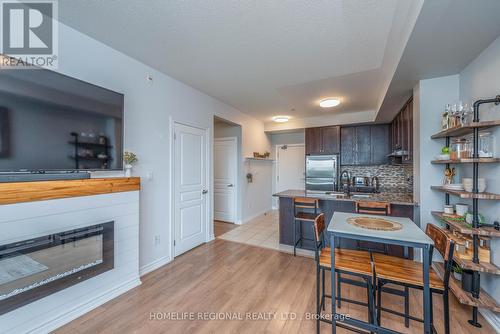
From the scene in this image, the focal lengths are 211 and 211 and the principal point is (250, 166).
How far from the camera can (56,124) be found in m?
1.77

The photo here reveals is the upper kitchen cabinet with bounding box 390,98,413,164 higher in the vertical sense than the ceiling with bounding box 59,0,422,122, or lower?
lower

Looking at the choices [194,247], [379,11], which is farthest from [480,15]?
[194,247]

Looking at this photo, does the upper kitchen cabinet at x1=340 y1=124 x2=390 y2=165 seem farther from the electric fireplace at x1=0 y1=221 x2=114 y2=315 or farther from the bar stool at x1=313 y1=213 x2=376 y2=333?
the electric fireplace at x1=0 y1=221 x2=114 y2=315

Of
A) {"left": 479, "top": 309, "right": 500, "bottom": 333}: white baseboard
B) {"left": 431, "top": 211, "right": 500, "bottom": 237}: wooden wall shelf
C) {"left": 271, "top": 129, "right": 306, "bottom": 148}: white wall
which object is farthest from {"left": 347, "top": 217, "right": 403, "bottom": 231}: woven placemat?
{"left": 271, "top": 129, "right": 306, "bottom": 148}: white wall

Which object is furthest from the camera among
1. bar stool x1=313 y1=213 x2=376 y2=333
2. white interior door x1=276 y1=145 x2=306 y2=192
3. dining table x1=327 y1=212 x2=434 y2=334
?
white interior door x1=276 y1=145 x2=306 y2=192

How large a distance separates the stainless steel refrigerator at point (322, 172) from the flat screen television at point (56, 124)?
422 cm

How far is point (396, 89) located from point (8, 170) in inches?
162

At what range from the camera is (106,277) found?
2154mm

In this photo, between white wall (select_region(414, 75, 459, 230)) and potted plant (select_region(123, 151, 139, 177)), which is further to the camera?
white wall (select_region(414, 75, 459, 230))

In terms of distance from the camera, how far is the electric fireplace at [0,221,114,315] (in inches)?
59.5

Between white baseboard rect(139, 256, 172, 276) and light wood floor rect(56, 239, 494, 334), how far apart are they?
0.28 ft

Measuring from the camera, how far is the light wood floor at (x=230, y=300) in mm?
1810

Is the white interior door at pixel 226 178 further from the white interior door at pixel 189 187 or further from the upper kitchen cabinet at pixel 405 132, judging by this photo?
the upper kitchen cabinet at pixel 405 132

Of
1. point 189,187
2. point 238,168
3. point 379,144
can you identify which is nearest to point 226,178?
point 238,168
